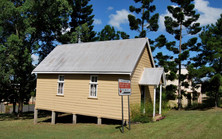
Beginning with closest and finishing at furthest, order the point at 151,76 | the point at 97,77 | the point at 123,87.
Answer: the point at 123,87
the point at 97,77
the point at 151,76

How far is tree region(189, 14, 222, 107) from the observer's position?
24234mm


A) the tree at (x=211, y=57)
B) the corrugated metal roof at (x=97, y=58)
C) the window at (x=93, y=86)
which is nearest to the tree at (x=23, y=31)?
the corrugated metal roof at (x=97, y=58)

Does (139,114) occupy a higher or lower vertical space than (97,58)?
lower

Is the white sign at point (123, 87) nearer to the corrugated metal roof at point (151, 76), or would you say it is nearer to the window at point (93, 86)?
the corrugated metal roof at point (151, 76)

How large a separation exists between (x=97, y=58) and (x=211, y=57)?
1598cm

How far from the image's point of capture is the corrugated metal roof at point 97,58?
14052mm

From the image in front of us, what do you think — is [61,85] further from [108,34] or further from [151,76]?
[108,34]

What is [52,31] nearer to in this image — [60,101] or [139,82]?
[60,101]

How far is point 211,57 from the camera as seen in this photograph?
2467 centimetres

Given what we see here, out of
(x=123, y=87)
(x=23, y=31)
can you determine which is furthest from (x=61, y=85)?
(x=23, y=31)

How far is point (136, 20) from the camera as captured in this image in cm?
3041

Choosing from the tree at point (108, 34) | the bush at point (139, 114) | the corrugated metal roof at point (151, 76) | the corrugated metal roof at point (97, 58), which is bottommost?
the bush at point (139, 114)

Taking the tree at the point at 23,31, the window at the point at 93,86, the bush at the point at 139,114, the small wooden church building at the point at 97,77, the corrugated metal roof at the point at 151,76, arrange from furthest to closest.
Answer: the tree at the point at 23,31 → the window at the point at 93,86 → the corrugated metal roof at the point at 151,76 → the small wooden church building at the point at 97,77 → the bush at the point at 139,114

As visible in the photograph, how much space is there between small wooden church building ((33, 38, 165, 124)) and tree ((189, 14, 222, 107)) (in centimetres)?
1049
